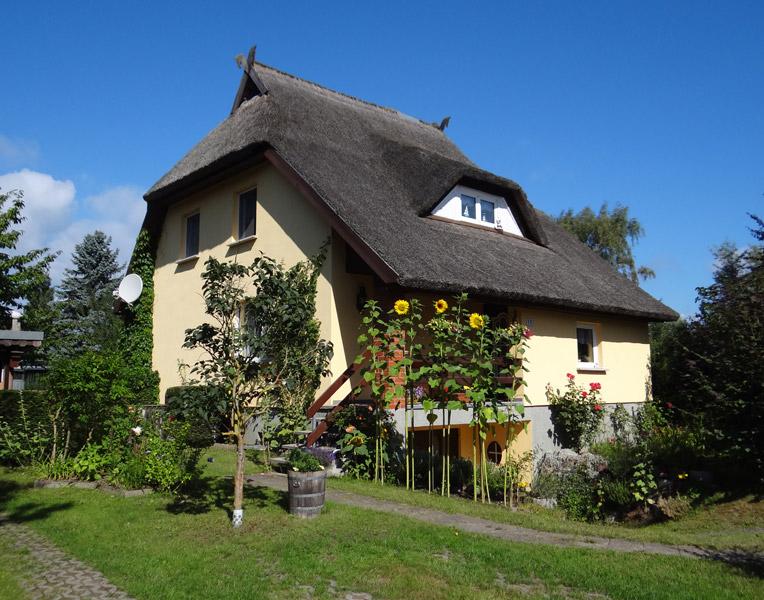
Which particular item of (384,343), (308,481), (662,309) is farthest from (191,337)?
(662,309)

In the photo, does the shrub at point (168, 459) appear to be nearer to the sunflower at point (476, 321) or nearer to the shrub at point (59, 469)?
the shrub at point (59, 469)

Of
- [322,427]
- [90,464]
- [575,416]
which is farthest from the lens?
[575,416]

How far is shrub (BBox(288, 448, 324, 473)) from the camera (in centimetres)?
723

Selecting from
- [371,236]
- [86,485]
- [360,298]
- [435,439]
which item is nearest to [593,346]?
[435,439]

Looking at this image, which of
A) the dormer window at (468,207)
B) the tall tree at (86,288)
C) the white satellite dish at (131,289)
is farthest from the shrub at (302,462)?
the tall tree at (86,288)

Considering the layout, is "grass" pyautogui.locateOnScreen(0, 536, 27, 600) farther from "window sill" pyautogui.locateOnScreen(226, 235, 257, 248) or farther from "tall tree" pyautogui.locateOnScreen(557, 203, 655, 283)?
"tall tree" pyautogui.locateOnScreen(557, 203, 655, 283)

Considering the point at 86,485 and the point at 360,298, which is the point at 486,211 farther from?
the point at 86,485

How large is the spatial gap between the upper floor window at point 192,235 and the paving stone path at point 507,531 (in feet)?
30.5

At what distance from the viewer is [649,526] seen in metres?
9.30

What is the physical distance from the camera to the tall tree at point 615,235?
3238 centimetres

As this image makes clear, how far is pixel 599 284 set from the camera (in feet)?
50.6

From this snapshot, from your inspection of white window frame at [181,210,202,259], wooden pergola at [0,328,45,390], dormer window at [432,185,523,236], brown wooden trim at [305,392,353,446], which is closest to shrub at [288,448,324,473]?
brown wooden trim at [305,392,353,446]

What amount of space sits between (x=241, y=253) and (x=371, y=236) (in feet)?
14.8

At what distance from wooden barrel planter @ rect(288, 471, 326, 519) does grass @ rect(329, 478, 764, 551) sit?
1.55 meters
